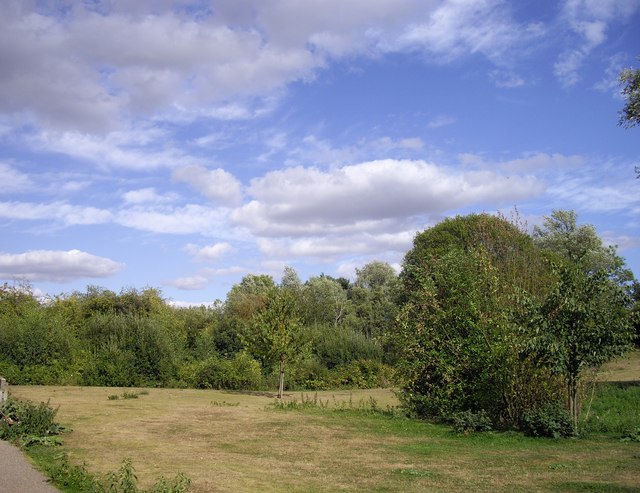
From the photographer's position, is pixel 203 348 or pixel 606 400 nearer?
pixel 606 400

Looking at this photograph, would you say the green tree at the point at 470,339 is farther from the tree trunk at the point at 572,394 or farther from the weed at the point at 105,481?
the weed at the point at 105,481

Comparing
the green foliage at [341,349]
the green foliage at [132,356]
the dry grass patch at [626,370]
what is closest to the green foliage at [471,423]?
the dry grass patch at [626,370]

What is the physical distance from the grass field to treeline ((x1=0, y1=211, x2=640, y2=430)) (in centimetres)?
172

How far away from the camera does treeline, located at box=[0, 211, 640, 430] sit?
14016 millimetres

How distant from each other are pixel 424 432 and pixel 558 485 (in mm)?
6697

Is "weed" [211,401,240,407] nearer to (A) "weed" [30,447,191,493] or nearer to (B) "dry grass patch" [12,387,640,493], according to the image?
(B) "dry grass patch" [12,387,640,493]

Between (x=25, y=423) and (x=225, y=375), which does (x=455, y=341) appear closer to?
(x=25, y=423)

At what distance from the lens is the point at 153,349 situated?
104 ft

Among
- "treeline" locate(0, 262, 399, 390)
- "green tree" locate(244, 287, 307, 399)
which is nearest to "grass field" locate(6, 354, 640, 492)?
"green tree" locate(244, 287, 307, 399)

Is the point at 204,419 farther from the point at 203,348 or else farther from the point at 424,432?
the point at 203,348

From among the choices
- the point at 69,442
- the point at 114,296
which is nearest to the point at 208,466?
the point at 69,442

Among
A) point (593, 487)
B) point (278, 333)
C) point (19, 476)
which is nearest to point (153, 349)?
point (278, 333)

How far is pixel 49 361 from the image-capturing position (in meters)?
31.0

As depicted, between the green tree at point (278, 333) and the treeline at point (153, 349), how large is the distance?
0.99 feet
